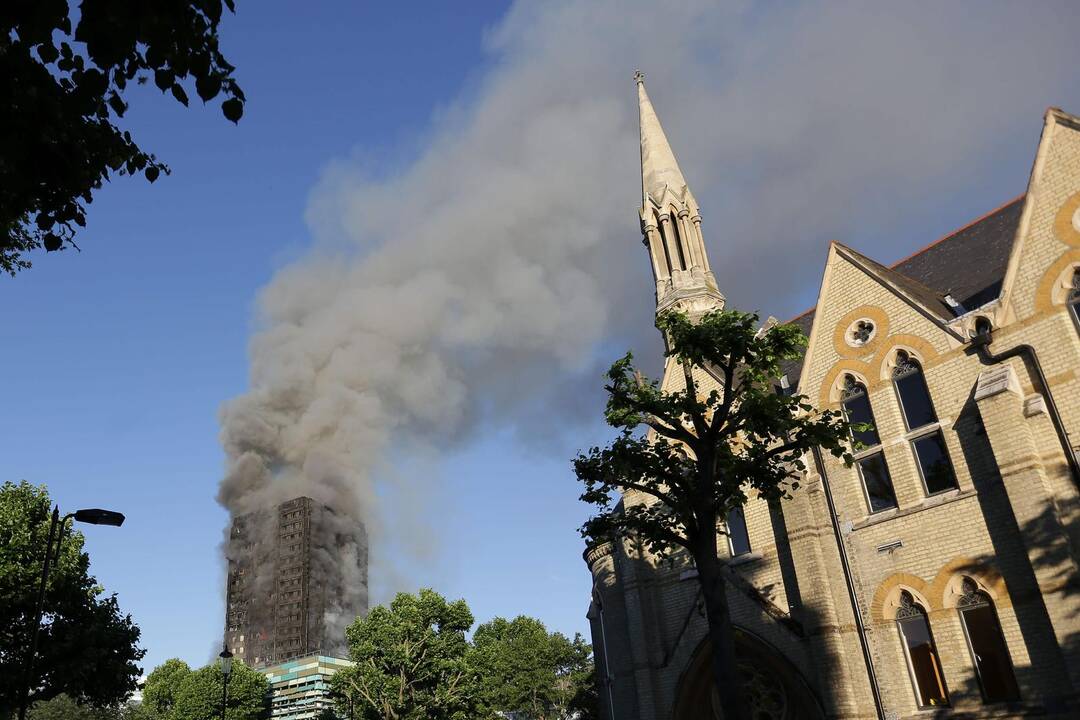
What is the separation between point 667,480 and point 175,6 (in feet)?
48.5

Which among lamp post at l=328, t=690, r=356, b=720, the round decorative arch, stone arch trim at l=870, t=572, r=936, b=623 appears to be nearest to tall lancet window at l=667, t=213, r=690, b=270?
the round decorative arch

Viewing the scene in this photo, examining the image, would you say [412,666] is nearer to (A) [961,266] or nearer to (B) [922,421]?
(B) [922,421]

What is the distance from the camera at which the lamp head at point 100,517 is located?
18.6m

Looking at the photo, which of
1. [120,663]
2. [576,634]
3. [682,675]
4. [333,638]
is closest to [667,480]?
[682,675]

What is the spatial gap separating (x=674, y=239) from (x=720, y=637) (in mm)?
22077

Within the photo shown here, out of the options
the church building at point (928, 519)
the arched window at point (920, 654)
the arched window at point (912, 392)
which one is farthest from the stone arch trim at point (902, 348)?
the arched window at point (920, 654)

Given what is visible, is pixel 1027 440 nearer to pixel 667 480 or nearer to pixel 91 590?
pixel 667 480

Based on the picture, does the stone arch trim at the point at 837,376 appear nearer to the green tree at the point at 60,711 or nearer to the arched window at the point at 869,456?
the arched window at the point at 869,456

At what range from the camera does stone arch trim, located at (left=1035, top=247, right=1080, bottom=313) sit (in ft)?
68.5

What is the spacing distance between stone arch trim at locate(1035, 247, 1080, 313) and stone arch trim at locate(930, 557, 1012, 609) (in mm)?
6894

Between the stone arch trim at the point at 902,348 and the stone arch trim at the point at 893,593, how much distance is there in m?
5.87

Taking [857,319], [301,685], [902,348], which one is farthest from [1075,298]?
[301,685]

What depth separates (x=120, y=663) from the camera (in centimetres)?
2986

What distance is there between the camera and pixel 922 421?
23.3m
